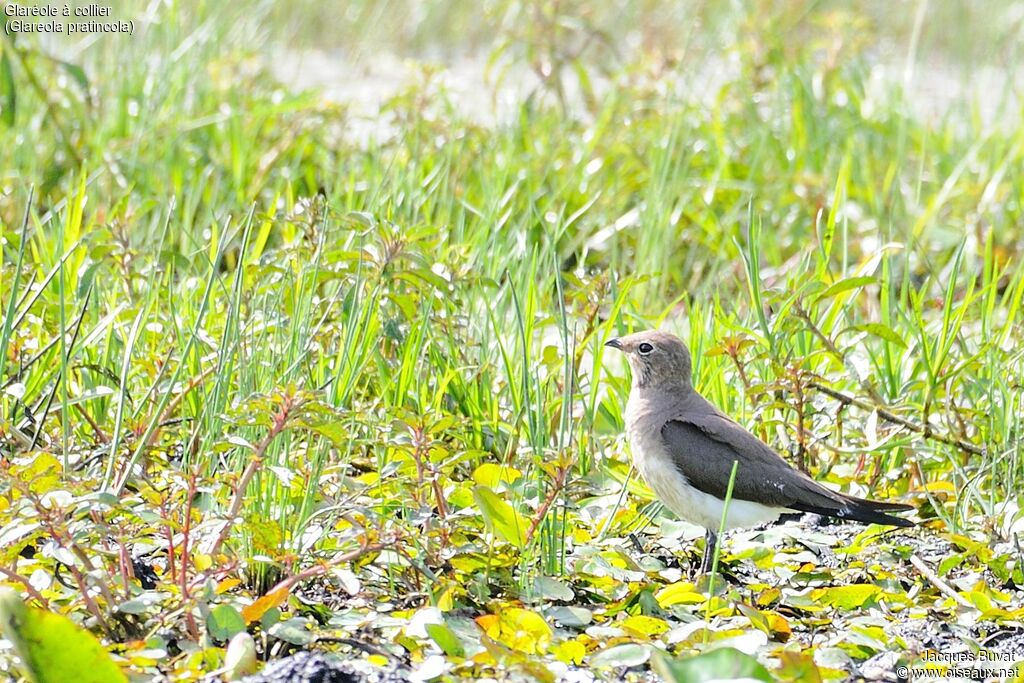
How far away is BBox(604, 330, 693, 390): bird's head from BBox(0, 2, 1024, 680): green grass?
0.31 ft

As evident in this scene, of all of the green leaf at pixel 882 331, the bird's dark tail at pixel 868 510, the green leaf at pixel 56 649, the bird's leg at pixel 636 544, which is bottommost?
the bird's leg at pixel 636 544

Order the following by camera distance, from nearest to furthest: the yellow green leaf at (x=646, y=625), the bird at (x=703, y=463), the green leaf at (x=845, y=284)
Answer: the yellow green leaf at (x=646, y=625), the bird at (x=703, y=463), the green leaf at (x=845, y=284)

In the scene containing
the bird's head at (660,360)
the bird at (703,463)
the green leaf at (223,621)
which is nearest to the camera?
the green leaf at (223,621)

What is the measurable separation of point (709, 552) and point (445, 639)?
0.99 meters

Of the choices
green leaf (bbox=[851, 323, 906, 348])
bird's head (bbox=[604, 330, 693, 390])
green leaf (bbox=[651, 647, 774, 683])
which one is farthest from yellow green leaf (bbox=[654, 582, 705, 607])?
green leaf (bbox=[851, 323, 906, 348])

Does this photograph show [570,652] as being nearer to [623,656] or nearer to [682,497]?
[623,656]

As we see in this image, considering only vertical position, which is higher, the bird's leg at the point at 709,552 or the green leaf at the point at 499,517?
the green leaf at the point at 499,517

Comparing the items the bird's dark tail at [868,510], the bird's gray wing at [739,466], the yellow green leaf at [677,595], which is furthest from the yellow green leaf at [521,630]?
the bird's dark tail at [868,510]

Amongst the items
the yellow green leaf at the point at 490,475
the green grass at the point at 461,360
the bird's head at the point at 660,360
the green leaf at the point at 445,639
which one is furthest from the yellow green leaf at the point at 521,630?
the bird's head at the point at 660,360

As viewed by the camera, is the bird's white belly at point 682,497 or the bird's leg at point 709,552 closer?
the bird's leg at point 709,552

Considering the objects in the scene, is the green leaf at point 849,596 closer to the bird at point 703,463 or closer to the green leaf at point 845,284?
the bird at point 703,463

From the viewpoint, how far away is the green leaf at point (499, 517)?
10.1ft

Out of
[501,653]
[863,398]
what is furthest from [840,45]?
[501,653]

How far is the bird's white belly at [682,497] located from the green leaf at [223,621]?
1.30 meters
